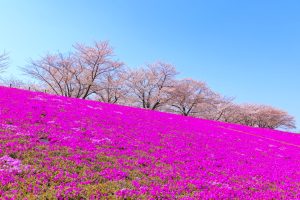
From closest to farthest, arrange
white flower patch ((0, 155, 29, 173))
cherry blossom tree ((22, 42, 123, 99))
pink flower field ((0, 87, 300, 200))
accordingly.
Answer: pink flower field ((0, 87, 300, 200))
white flower patch ((0, 155, 29, 173))
cherry blossom tree ((22, 42, 123, 99))

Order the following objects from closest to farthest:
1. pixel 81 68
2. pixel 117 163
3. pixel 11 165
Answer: pixel 11 165, pixel 117 163, pixel 81 68

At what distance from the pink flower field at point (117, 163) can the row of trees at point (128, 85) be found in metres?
46.9

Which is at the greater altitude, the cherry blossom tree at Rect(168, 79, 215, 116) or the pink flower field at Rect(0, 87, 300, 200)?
the cherry blossom tree at Rect(168, 79, 215, 116)

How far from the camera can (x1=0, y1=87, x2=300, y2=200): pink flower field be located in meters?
9.05

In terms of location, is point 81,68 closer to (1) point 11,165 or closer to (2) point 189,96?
(2) point 189,96

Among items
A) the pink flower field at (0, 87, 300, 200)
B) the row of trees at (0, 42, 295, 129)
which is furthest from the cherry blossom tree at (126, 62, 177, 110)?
the pink flower field at (0, 87, 300, 200)

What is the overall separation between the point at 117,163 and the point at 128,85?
6505 cm

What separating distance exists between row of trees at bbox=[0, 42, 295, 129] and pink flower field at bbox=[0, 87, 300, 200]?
46868mm

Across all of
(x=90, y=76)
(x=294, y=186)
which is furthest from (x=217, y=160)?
(x=90, y=76)

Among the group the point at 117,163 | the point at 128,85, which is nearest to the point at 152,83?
the point at 128,85

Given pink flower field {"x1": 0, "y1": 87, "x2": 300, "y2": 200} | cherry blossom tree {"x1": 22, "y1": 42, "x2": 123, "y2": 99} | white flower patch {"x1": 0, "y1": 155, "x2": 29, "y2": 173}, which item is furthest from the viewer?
cherry blossom tree {"x1": 22, "y1": 42, "x2": 123, "y2": 99}

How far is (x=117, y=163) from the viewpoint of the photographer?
12070 millimetres

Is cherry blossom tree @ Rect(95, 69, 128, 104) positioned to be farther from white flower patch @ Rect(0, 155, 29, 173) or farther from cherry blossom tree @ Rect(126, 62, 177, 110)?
white flower patch @ Rect(0, 155, 29, 173)

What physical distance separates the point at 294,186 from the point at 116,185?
9.06 m
